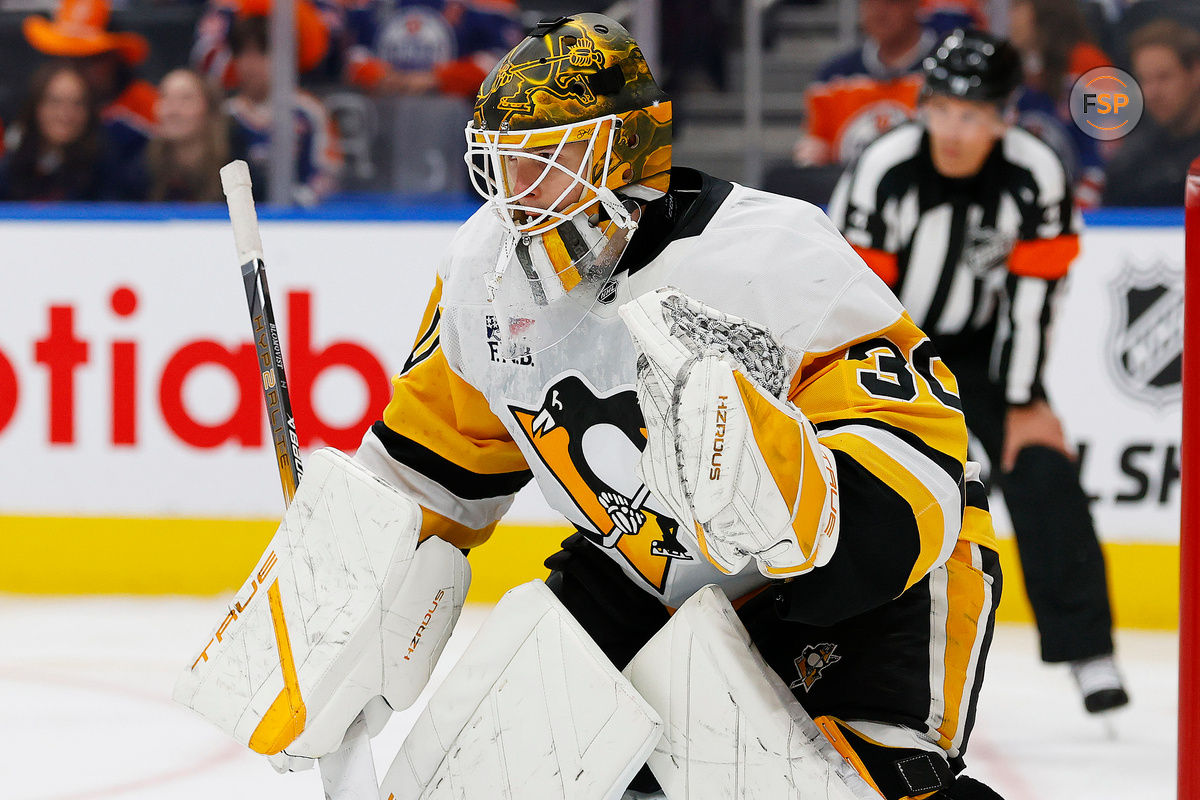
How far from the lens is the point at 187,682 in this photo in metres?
1.55

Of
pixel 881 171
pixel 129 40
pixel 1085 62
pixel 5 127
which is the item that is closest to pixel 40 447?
pixel 5 127

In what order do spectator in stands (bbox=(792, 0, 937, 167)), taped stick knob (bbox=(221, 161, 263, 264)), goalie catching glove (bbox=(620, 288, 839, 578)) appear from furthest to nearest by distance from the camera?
1. spectator in stands (bbox=(792, 0, 937, 167))
2. taped stick knob (bbox=(221, 161, 263, 264))
3. goalie catching glove (bbox=(620, 288, 839, 578))

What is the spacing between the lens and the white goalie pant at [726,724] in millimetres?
1273

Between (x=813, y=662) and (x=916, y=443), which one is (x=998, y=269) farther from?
(x=916, y=443)

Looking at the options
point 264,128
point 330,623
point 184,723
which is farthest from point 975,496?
point 264,128

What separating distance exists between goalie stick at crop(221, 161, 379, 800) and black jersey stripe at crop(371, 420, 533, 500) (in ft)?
0.35

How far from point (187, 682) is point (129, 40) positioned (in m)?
3.34

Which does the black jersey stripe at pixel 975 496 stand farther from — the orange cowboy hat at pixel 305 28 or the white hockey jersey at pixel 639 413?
the orange cowboy hat at pixel 305 28

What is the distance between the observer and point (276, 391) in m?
1.66

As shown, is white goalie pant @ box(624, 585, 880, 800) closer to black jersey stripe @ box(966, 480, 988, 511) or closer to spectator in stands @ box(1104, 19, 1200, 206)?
black jersey stripe @ box(966, 480, 988, 511)

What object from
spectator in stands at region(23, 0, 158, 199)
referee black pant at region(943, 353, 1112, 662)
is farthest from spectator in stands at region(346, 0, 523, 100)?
referee black pant at region(943, 353, 1112, 662)

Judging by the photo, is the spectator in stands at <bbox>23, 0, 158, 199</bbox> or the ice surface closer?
the ice surface

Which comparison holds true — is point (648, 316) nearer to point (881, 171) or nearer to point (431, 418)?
point (431, 418)

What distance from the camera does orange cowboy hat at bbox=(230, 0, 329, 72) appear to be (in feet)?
13.5
